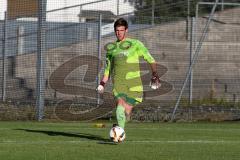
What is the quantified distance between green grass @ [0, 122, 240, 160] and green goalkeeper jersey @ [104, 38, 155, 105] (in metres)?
0.73

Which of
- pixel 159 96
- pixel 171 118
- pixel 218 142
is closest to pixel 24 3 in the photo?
pixel 159 96

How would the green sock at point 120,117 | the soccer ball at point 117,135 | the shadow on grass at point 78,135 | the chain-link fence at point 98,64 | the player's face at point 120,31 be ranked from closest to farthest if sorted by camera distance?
the soccer ball at point 117,135, the green sock at point 120,117, the player's face at point 120,31, the shadow on grass at point 78,135, the chain-link fence at point 98,64

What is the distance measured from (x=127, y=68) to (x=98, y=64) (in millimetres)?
8553

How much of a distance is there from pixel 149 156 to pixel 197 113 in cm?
992

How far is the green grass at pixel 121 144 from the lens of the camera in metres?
10.1

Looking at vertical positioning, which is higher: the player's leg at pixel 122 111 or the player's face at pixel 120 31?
the player's face at pixel 120 31

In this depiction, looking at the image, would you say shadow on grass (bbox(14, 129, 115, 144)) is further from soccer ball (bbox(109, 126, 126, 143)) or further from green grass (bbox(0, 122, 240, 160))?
soccer ball (bbox(109, 126, 126, 143))

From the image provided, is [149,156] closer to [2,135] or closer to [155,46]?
[2,135]

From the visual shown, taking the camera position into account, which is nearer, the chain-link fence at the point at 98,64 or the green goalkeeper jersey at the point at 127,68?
the green goalkeeper jersey at the point at 127,68

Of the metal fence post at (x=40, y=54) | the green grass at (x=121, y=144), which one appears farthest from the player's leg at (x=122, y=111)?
the metal fence post at (x=40, y=54)

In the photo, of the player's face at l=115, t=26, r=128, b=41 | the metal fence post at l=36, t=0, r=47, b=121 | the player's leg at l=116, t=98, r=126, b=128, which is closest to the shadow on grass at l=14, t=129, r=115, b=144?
the player's leg at l=116, t=98, r=126, b=128

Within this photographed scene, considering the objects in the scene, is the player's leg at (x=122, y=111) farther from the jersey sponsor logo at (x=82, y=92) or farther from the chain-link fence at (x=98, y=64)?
the jersey sponsor logo at (x=82, y=92)

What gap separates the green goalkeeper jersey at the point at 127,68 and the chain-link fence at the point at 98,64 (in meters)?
6.04

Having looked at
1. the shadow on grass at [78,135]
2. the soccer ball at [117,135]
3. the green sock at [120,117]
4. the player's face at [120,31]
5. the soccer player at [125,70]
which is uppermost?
the player's face at [120,31]
